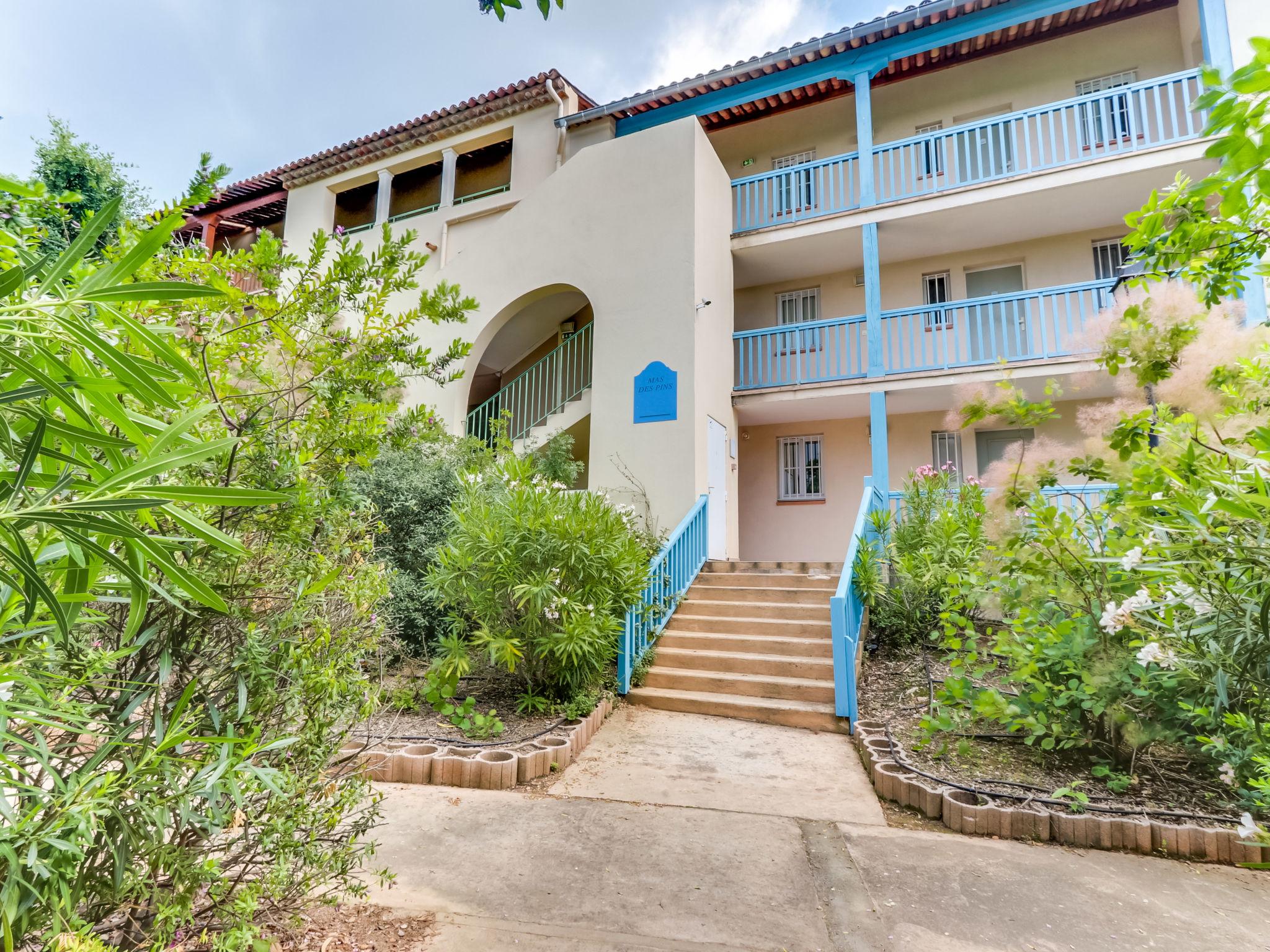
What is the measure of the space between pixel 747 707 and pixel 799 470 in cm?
675

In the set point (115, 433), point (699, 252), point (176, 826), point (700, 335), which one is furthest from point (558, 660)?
point (699, 252)

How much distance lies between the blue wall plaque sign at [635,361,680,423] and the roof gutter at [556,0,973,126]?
536 centimetres

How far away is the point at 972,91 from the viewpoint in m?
10.9

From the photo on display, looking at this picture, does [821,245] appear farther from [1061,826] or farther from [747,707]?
[1061,826]

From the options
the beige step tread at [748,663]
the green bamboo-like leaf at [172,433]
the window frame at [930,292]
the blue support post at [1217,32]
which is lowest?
the beige step tread at [748,663]

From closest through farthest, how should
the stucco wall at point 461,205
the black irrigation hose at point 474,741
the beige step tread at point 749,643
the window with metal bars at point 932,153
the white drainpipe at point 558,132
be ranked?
the black irrigation hose at point 474,741, the beige step tread at point 749,643, the window with metal bars at point 932,153, the white drainpipe at point 558,132, the stucco wall at point 461,205

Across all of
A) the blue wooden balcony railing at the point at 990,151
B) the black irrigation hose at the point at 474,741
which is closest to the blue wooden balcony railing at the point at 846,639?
the black irrigation hose at the point at 474,741

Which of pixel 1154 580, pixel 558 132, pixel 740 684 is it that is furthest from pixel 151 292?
pixel 558 132

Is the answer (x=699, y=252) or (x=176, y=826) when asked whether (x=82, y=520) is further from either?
(x=699, y=252)

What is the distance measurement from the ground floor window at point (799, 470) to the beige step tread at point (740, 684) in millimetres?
5978

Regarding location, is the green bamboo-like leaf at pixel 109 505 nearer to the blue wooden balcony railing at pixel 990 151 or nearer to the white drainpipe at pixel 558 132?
the blue wooden balcony railing at pixel 990 151

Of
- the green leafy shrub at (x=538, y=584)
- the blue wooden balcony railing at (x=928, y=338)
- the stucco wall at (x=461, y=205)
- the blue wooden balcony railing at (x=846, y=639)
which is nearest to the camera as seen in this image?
the green leafy shrub at (x=538, y=584)

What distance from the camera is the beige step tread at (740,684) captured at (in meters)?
5.67

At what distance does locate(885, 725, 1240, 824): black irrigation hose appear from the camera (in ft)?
10.5
